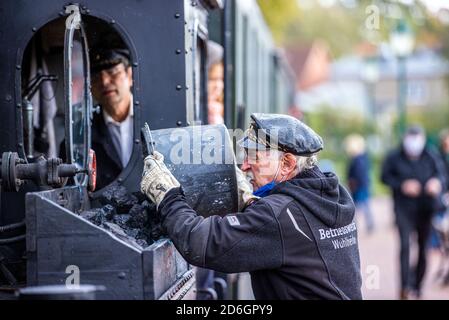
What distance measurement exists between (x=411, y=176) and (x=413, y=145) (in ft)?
1.33

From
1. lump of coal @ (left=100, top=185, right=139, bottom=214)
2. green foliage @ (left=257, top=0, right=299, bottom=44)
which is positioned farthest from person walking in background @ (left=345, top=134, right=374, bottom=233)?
lump of coal @ (left=100, top=185, right=139, bottom=214)

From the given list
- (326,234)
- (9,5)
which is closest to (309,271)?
(326,234)

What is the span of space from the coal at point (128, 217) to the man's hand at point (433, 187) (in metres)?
7.06

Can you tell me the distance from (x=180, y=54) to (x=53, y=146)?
Answer: 1.70 meters

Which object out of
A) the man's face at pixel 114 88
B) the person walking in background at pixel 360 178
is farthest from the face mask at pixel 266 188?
the person walking in background at pixel 360 178

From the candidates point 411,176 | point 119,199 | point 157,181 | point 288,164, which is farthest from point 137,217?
point 411,176

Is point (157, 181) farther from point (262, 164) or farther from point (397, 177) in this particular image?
point (397, 177)

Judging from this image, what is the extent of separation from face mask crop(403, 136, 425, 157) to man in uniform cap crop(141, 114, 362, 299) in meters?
7.32

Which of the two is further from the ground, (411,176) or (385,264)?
(411,176)

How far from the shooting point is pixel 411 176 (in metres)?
10.6

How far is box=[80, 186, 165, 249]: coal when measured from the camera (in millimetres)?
3471

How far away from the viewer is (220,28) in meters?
6.24

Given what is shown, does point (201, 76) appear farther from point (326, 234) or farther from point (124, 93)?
point (326, 234)

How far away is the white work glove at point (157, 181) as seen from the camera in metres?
3.39
